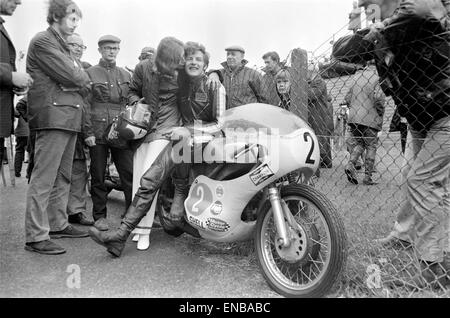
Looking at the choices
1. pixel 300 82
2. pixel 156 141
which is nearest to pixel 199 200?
pixel 156 141

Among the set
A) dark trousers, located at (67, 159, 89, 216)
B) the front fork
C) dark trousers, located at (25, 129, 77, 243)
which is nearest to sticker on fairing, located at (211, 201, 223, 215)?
the front fork

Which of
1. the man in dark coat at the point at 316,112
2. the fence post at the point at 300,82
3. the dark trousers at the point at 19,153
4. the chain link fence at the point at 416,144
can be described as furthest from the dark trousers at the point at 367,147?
the dark trousers at the point at 19,153

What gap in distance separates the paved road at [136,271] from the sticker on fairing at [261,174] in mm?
740

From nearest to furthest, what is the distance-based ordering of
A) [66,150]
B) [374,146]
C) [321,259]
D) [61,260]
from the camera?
[321,259], [61,260], [66,150], [374,146]

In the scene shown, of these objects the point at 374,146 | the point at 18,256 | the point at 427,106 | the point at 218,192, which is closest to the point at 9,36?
the point at 18,256

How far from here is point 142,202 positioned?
3.39 metres

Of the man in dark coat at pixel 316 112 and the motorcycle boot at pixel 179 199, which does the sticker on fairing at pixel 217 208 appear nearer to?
the motorcycle boot at pixel 179 199

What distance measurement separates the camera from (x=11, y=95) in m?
3.30

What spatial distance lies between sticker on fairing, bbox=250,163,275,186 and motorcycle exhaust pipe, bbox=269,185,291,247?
103 mm

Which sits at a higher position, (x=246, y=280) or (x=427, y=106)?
(x=427, y=106)

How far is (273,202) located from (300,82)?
4.51 feet

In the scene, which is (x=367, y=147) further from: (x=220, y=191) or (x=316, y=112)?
(x=220, y=191)
